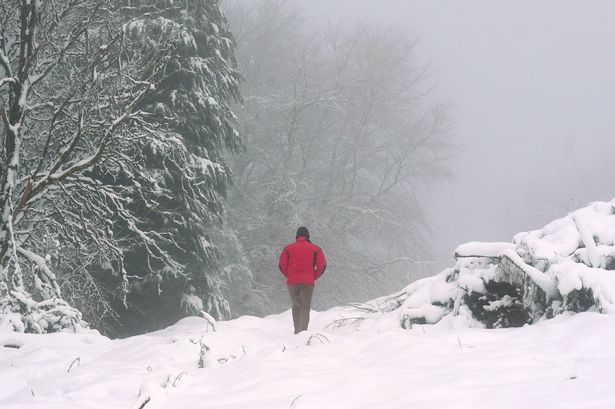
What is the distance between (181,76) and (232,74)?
6.16 ft

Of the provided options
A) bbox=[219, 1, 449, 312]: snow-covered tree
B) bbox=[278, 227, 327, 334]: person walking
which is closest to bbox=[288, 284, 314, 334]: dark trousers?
bbox=[278, 227, 327, 334]: person walking

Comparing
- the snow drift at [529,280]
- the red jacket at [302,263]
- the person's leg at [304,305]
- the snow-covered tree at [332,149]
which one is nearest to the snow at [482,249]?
the snow drift at [529,280]

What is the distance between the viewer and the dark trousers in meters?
7.68

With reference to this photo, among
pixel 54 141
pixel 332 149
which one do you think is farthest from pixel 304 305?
pixel 332 149

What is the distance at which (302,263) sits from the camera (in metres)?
7.77

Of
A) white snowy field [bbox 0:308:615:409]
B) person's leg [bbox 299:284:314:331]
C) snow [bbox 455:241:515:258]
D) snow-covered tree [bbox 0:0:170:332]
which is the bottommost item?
white snowy field [bbox 0:308:615:409]

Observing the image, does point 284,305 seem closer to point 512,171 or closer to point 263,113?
point 263,113

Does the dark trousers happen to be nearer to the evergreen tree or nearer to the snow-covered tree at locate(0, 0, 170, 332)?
the snow-covered tree at locate(0, 0, 170, 332)

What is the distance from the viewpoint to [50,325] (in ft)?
25.7

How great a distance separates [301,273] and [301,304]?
440 mm

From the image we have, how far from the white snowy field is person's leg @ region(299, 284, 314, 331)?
1.47 metres

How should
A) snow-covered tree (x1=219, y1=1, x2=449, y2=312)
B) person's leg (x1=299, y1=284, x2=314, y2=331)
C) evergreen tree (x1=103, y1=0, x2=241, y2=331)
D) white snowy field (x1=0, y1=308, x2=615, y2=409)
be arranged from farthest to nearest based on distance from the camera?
snow-covered tree (x1=219, y1=1, x2=449, y2=312) < evergreen tree (x1=103, y1=0, x2=241, y2=331) < person's leg (x1=299, y1=284, x2=314, y2=331) < white snowy field (x1=0, y1=308, x2=615, y2=409)

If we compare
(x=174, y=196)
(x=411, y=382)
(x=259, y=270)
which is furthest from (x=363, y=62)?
(x=411, y=382)

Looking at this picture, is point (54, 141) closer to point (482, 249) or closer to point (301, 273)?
point (301, 273)
